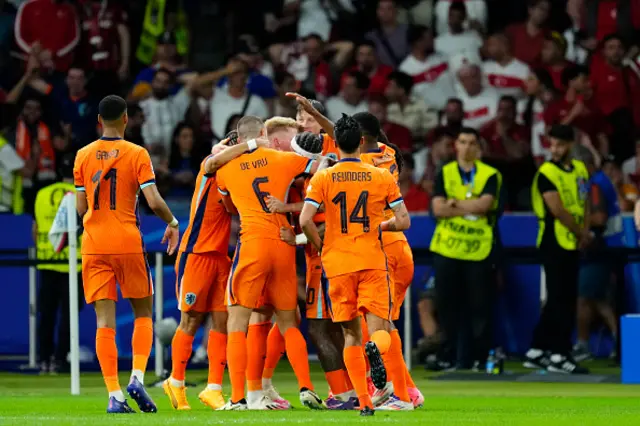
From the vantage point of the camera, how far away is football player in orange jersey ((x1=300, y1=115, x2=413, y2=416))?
11.3m

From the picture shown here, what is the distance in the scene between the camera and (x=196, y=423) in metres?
10.5

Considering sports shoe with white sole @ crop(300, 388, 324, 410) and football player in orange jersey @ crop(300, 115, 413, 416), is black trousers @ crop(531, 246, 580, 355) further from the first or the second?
football player in orange jersey @ crop(300, 115, 413, 416)

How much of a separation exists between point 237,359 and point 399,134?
7973 millimetres

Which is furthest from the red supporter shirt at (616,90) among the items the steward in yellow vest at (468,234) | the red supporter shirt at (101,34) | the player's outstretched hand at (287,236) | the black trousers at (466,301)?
the player's outstretched hand at (287,236)

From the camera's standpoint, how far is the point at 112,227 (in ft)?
38.3

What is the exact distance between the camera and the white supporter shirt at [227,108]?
2005 cm

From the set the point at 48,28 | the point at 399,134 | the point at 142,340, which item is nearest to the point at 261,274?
the point at 142,340

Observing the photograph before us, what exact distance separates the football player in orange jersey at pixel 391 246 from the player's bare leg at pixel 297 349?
0.51 m

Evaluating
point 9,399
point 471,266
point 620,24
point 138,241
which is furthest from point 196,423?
point 620,24

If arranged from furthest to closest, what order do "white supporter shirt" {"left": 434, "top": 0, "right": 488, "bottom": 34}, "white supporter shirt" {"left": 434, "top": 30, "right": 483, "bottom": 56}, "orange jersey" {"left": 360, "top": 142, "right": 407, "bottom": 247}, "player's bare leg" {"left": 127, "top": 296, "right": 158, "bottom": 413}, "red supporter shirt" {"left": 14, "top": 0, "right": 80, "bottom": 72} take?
"red supporter shirt" {"left": 14, "top": 0, "right": 80, "bottom": 72} < "white supporter shirt" {"left": 434, "top": 0, "right": 488, "bottom": 34} < "white supporter shirt" {"left": 434, "top": 30, "right": 483, "bottom": 56} < "orange jersey" {"left": 360, "top": 142, "right": 407, "bottom": 247} < "player's bare leg" {"left": 127, "top": 296, "right": 158, "bottom": 413}

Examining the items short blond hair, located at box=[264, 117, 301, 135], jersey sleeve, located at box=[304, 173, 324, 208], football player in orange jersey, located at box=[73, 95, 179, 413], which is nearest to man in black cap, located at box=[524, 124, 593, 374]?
short blond hair, located at box=[264, 117, 301, 135]

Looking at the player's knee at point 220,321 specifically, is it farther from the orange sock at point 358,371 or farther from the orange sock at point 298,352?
the orange sock at point 358,371

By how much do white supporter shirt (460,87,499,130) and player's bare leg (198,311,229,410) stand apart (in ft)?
25.1

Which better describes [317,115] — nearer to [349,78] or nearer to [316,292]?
[316,292]
